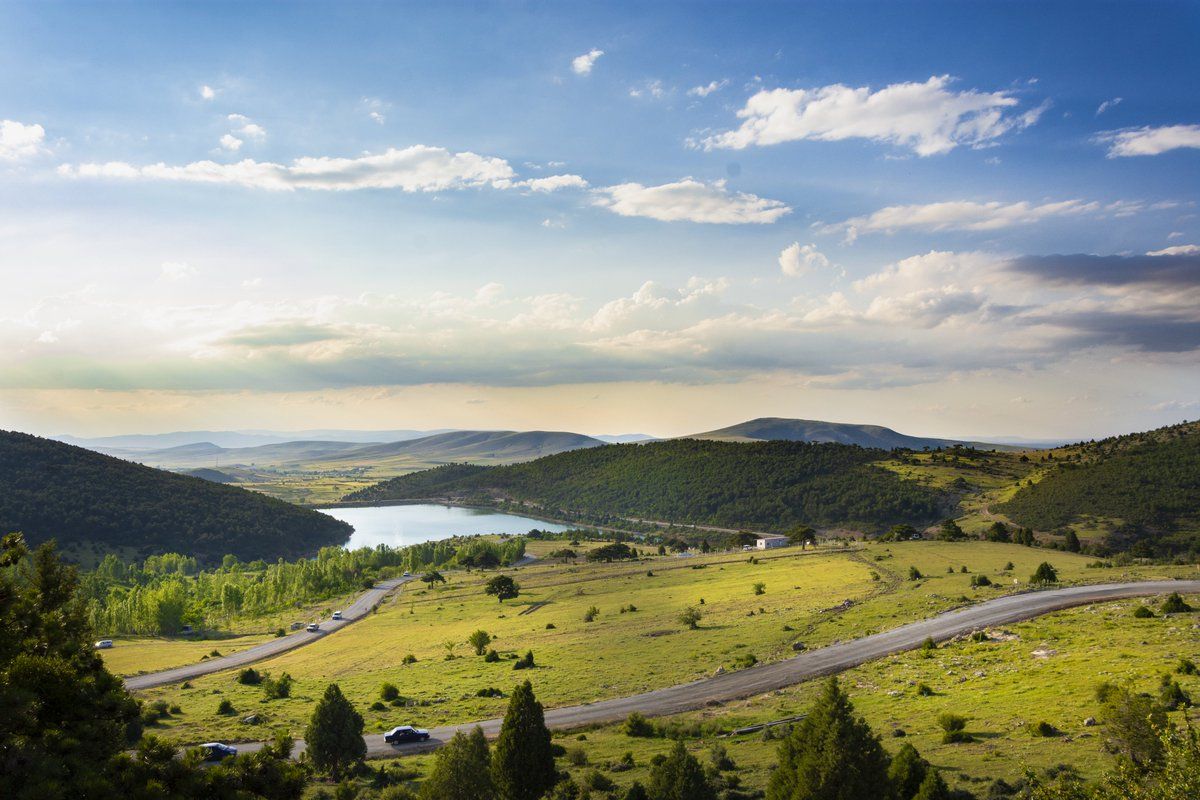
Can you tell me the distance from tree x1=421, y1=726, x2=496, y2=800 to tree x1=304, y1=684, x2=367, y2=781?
33.4ft

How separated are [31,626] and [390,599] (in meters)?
101

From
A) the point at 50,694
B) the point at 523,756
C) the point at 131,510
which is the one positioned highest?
the point at 50,694

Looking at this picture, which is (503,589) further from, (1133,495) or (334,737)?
(1133,495)

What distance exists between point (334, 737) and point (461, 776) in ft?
38.9

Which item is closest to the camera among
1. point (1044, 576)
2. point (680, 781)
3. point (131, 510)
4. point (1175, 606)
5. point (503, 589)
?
point (680, 781)

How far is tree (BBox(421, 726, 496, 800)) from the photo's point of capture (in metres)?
27.9

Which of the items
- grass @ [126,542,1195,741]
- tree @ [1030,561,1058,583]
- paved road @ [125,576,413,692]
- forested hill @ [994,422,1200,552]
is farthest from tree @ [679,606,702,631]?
forested hill @ [994,422,1200,552]

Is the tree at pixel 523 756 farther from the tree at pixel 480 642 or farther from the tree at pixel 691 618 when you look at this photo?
the tree at pixel 691 618

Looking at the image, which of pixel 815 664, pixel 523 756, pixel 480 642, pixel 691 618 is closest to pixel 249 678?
pixel 480 642

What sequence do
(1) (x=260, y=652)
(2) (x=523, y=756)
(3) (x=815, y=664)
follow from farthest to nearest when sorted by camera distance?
(1) (x=260, y=652)
(3) (x=815, y=664)
(2) (x=523, y=756)

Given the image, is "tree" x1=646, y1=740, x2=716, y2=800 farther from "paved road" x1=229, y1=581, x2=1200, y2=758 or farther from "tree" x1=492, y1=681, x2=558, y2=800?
"paved road" x1=229, y1=581, x2=1200, y2=758

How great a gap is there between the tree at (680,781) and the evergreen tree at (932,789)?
764 centimetres

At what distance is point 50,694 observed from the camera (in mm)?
12242

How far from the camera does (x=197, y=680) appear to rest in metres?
62.9
